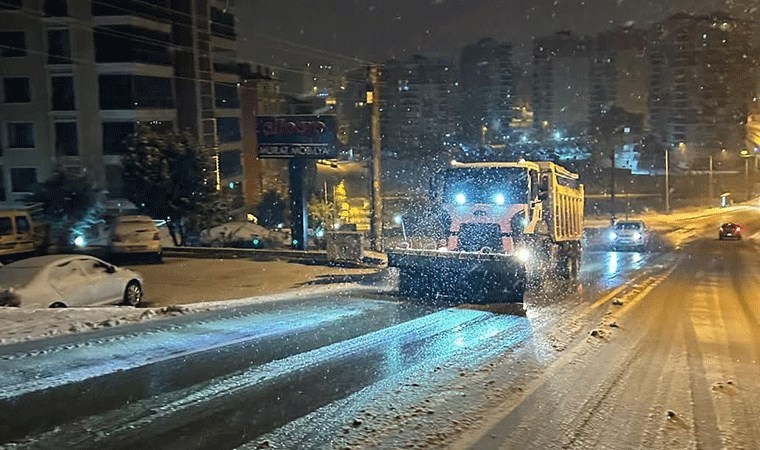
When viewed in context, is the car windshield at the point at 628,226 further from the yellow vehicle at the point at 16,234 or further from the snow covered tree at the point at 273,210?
the yellow vehicle at the point at 16,234

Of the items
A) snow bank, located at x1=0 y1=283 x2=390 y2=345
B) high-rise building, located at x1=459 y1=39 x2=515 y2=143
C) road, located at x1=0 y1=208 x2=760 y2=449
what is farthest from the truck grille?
high-rise building, located at x1=459 y1=39 x2=515 y2=143

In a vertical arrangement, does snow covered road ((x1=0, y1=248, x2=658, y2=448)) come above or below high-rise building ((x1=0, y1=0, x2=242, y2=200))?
below

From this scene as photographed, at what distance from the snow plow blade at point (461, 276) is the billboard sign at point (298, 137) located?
13.5 m

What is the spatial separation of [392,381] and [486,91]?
7962 centimetres

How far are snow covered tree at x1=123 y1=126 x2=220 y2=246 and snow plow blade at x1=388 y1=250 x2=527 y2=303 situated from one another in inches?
824

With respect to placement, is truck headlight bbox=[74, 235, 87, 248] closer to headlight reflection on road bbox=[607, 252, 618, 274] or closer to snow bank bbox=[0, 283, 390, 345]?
snow bank bbox=[0, 283, 390, 345]

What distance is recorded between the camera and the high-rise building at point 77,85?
4494 centimetres

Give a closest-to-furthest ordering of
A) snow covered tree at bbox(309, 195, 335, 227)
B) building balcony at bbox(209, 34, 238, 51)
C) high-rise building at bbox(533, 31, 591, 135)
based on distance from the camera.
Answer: snow covered tree at bbox(309, 195, 335, 227), building balcony at bbox(209, 34, 238, 51), high-rise building at bbox(533, 31, 591, 135)

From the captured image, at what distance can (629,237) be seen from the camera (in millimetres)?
41125

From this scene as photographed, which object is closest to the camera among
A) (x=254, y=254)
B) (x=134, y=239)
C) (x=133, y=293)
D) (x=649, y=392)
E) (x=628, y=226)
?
(x=649, y=392)

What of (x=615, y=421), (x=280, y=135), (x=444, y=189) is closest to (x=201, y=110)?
(x=280, y=135)

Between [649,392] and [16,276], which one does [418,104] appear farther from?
[649,392]

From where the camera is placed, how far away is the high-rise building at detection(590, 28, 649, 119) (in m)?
108

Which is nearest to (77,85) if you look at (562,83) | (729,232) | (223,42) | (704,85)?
(223,42)
